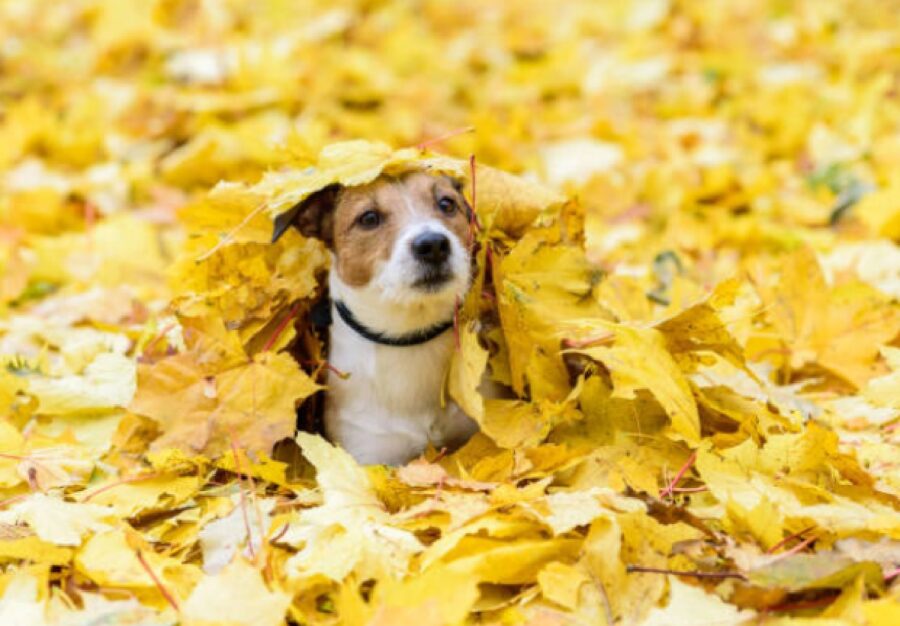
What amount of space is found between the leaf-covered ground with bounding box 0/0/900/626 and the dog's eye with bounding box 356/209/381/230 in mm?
167

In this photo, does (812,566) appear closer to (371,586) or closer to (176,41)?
(371,586)

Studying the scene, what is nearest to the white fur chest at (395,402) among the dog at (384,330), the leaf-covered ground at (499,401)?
the dog at (384,330)

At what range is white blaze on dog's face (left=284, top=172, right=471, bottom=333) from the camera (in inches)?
109

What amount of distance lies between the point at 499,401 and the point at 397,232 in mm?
493

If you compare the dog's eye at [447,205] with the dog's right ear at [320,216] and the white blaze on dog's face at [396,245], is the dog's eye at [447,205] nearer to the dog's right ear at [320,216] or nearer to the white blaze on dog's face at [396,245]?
the white blaze on dog's face at [396,245]

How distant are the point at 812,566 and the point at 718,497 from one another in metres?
0.27

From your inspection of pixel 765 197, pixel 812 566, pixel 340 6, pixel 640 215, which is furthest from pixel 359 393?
pixel 340 6

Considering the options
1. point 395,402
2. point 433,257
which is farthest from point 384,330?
point 433,257

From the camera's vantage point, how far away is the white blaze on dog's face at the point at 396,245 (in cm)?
277

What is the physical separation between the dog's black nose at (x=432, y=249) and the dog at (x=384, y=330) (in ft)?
0.31

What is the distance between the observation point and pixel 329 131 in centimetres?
597

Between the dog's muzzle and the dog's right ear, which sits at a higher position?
the dog's right ear

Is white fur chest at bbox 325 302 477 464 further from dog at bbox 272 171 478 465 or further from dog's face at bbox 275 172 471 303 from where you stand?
dog's face at bbox 275 172 471 303

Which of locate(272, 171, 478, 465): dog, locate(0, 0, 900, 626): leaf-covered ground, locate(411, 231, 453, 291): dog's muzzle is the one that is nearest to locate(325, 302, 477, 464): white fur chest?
locate(272, 171, 478, 465): dog
